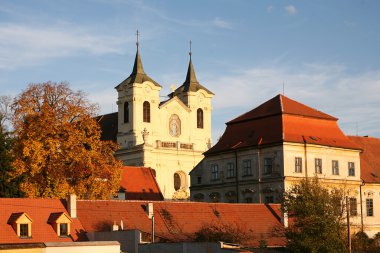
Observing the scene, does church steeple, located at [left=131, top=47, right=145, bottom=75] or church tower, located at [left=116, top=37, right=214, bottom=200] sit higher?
church steeple, located at [left=131, top=47, right=145, bottom=75]

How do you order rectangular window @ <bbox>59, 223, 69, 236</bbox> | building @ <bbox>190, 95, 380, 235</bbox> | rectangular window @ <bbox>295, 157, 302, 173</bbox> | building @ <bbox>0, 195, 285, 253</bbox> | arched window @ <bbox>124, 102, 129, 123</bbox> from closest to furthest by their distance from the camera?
1. building @ <bbox>0, 195, 285, 253</bbox>
2. rectangular window @ <bbox>59, 223, 69, 236</bbox>
3. rectangular window @ <bbox>295, 157, 302, 173</bbox>
4. building @ <bbox>190, 95, 380, 235</bbox>
5. arched window @ <bbox>124, 102, 129, 123</bbox>

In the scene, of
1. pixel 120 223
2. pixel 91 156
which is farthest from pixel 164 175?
pixel 120 223

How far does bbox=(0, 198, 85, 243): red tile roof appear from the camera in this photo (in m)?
45.4

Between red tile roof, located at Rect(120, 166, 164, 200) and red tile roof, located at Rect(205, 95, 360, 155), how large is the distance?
32.4 feet

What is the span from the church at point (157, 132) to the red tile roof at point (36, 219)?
161ft

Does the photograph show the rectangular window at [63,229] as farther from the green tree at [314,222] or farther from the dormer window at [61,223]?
the green tree at [314,222]

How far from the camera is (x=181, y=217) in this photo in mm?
54438

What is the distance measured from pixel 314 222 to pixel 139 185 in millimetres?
32722

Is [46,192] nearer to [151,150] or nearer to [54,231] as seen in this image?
[54,231]

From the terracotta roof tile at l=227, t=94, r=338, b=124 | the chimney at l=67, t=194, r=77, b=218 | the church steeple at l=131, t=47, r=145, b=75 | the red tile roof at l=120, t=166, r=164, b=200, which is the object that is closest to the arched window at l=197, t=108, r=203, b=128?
the church steeple at l=131, t=47, r=145, b=75

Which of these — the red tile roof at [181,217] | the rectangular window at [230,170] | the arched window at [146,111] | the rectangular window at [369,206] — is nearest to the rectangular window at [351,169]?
the rectangular window at [369,206]

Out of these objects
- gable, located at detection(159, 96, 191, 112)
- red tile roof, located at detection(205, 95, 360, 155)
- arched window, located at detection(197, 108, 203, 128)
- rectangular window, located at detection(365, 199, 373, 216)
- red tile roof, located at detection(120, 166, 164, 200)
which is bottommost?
rectangular window, located at detection(365, 199, 373, 216)

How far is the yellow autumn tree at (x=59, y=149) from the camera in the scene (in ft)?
189

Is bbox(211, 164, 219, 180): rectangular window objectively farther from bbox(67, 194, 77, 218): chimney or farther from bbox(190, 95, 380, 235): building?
bbox(67, 194, 77, 218): chimney
